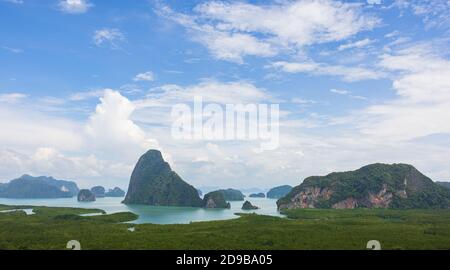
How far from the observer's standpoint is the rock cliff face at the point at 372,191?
8156cm

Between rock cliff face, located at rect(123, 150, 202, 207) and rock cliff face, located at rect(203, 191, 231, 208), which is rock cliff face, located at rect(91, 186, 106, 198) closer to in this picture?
rock cliff face, located at rect(123, 150, 202, 207)

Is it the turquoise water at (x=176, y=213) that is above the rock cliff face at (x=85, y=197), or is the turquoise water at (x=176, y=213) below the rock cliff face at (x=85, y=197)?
below

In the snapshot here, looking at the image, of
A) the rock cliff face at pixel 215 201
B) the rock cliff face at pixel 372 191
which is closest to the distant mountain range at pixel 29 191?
the rock cliff face at pixel 215 201

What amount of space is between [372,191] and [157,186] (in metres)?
58.0

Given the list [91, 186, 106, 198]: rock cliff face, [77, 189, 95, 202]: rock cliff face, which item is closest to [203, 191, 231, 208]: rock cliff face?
[77, 189, 95, 202]: rock cliff face

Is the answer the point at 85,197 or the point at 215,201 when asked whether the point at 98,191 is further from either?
the point at 215,201

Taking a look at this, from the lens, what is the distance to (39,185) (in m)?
178

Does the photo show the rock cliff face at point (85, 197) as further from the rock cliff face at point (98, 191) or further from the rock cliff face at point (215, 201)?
the rock cliff face at point (215, 201)

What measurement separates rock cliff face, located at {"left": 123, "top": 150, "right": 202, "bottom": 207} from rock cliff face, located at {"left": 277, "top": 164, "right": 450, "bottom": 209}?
28388 millimetres

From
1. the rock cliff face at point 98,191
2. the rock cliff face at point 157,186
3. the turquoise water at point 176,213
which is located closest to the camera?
the turquoise water at point 176,213

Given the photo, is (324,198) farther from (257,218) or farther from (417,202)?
(257,218)

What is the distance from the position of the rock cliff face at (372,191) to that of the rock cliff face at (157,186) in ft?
93.1

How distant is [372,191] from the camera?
276 feet
